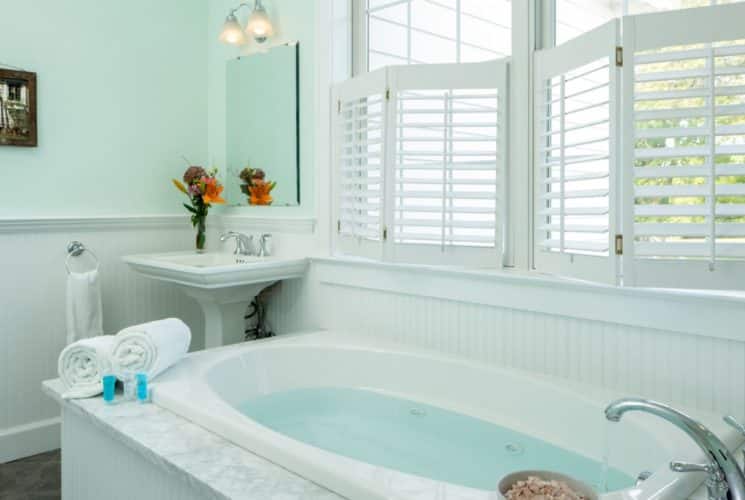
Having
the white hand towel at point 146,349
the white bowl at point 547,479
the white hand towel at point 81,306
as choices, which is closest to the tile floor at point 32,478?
the white hand towel at point 81,306

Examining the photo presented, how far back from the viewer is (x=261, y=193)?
11.1 ft

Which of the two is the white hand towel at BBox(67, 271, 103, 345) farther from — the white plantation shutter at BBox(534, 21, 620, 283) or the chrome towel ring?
the white plantation shutter at BBox(534, 21, 620, 283)

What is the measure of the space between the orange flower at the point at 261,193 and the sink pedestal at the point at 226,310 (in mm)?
494

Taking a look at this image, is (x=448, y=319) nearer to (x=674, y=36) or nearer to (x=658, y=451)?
(x=658, y=451)

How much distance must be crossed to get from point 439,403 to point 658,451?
2.91 ft

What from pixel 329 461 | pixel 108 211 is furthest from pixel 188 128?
pixel 329 461

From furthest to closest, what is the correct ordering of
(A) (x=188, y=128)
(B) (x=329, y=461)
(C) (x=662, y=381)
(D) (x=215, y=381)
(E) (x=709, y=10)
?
(A) (x=188, y=128), (D) (x=215, y=381), (C) (x=662, y=381), (E) (x=709, y=10), (B) (x=329, y=461)

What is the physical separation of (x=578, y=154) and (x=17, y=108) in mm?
2549

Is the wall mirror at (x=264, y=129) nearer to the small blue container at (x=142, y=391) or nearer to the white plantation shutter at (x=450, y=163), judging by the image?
the white plantation shutter at (x=450, y=163)

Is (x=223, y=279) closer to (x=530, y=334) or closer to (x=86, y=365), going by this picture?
(x=86, y=365)

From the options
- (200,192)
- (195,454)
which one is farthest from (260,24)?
(195,454)

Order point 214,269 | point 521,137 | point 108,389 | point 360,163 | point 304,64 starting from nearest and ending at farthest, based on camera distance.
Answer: point 108,389 → point 521,137 → point 214,269 → point 360,163 → point 304,64

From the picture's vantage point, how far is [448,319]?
2.56 m

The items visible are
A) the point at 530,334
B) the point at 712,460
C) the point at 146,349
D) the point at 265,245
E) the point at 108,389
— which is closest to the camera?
the point at 712,460
